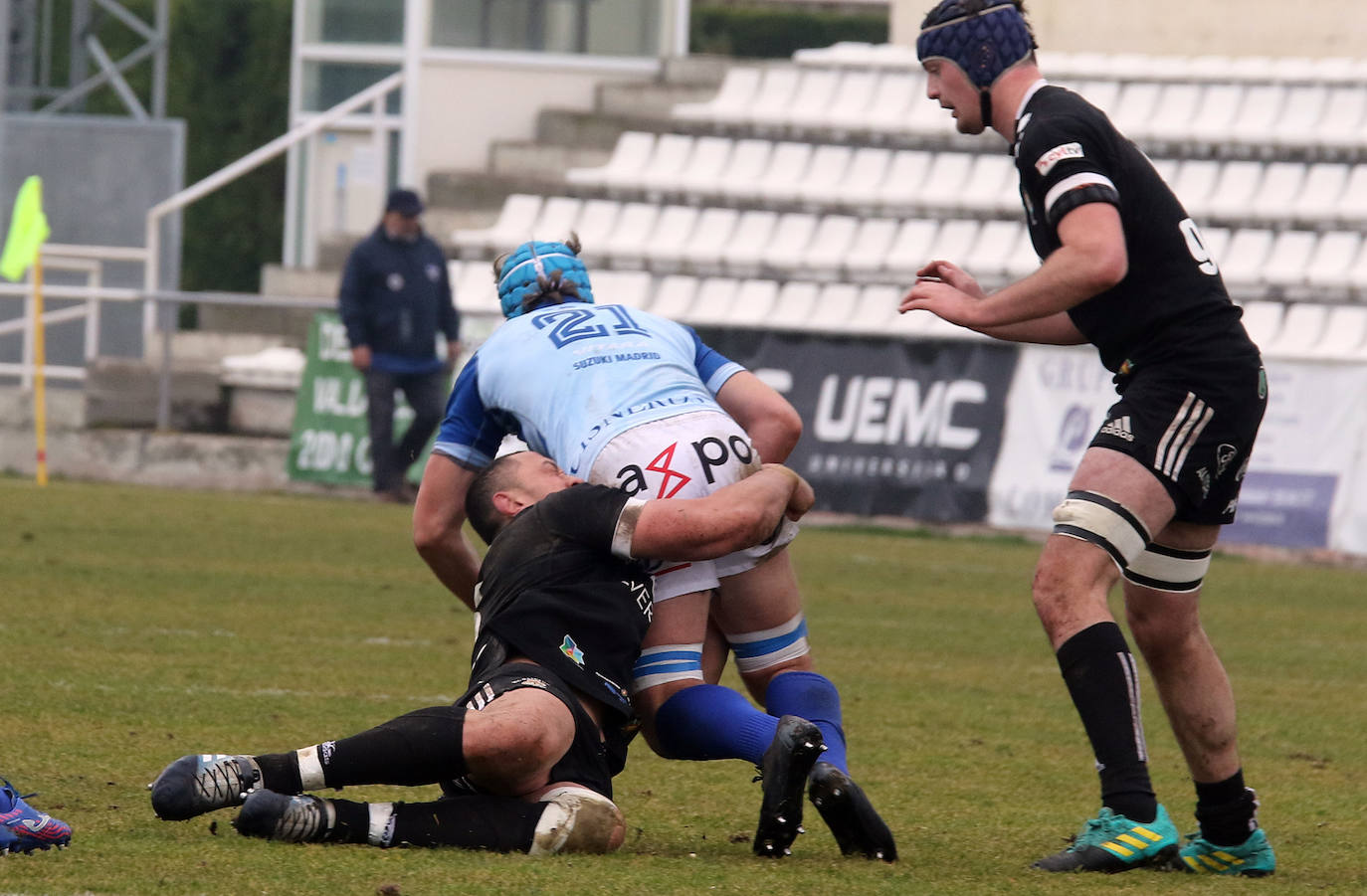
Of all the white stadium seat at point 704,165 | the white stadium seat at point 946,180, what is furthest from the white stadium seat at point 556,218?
the white stadium seat at point 946,180

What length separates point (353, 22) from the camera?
2338 cm

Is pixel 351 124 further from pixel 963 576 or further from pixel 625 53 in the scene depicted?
pixel 963 576

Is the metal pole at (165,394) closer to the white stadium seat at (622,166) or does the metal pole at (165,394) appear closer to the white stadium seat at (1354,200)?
the white stadium seat at (622,166)

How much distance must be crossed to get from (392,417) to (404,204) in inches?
62.1

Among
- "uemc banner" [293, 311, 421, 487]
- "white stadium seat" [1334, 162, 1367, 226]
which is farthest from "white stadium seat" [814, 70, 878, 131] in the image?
"uemc banner" [293, 311, 421, 487]

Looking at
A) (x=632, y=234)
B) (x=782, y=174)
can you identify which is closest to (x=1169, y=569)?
(x=632, y=234)

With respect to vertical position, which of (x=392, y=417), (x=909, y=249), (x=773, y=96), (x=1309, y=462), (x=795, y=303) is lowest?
(x=392, y=417)

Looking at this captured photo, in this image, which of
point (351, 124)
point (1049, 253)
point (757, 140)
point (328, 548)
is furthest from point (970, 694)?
point (351, 124)

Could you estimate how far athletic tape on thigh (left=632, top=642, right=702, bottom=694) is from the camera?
4.97m

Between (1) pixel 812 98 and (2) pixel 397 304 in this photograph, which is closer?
(2) pixel 397 304

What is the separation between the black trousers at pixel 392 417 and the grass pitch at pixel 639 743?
2519 mm

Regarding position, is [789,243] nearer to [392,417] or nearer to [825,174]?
[825,174]

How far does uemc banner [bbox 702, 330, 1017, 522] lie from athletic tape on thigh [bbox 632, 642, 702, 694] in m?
10.0

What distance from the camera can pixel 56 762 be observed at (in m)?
5.45
